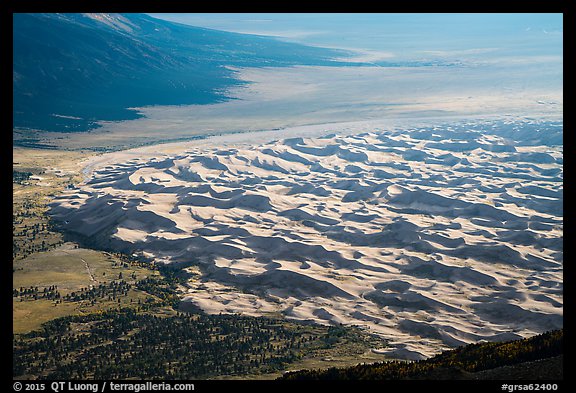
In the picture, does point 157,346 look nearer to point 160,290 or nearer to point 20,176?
point 160,290

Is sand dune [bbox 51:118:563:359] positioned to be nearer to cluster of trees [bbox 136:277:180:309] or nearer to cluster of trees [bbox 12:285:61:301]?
cluster of trees [bbox 136:277:180:309]

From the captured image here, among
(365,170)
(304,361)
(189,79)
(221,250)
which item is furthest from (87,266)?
(189,79)

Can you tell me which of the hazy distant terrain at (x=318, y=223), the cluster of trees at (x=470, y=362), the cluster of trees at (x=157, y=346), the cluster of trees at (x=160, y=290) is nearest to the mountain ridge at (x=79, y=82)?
the hazy distant terrain at (x=318, y=223)

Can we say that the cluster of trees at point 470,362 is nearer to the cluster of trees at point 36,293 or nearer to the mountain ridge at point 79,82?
the cluster of trees at point 36,293

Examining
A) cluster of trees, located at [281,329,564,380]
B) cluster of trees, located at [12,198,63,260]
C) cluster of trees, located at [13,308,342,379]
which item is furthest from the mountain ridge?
cluster of trees, located at [281,329,564,380]

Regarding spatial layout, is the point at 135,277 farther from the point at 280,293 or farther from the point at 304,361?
the point at 304,361
